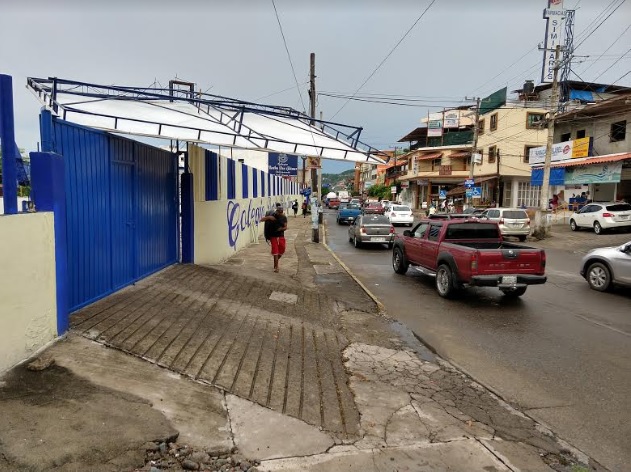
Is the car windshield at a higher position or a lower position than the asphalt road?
higher

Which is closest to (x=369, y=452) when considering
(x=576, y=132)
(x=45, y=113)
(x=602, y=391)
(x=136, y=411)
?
(x=136, y=411)

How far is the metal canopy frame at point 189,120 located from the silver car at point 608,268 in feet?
18.6

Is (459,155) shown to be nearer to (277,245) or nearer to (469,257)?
(277,245)

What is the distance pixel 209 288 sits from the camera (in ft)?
25.6

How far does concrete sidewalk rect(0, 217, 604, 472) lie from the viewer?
3.20 metres

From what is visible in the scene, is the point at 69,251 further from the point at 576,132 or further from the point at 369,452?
the point at 576,132

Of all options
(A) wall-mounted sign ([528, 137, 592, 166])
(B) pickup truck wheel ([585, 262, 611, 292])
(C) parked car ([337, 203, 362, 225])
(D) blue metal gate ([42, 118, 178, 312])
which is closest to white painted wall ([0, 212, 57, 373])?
(D) blue metal gate ([42, 118, 178, 312])

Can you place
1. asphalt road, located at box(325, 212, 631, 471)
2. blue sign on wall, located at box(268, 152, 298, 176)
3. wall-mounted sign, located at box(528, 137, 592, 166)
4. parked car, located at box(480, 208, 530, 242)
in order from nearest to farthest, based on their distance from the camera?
1. asphalt road, located at box(325, 212, 631, 471)
2. parked car, located at box(480, 208, 530, 242)
3. wall-mounted sign, located at box(528, 137, 592, 166)
4. blue sign on wall, located at box(268, 152, 298, 176)

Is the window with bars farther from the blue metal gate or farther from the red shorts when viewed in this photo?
the blue metal gate

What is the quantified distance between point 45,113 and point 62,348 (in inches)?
98.8

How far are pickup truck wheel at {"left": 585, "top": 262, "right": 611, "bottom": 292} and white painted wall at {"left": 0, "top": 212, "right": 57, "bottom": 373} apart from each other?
1095 cm

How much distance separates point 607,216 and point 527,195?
2078 cm

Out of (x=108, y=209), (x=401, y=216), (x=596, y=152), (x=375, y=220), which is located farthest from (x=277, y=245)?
(x=596, y=152)

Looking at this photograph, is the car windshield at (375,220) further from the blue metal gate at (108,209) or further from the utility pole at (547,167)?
the blue metal gate at (108,209)
